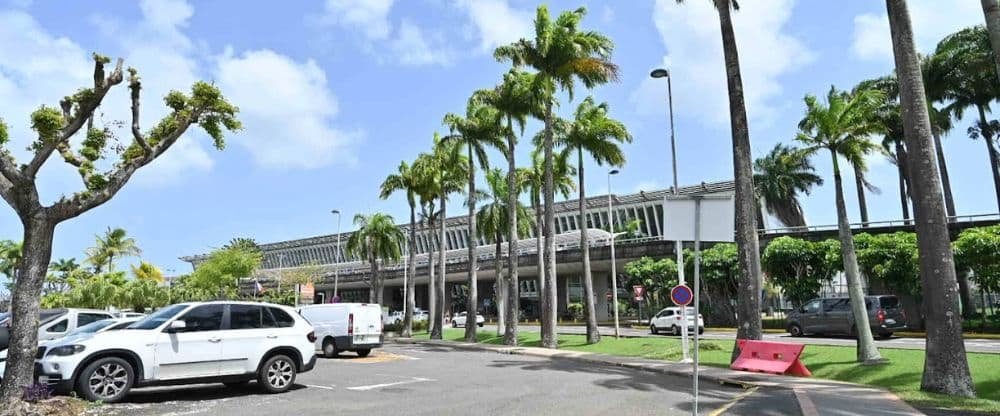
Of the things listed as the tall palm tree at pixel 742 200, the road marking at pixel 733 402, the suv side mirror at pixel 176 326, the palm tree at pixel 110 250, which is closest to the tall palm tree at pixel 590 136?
the tall palm tree at pixel 742 200

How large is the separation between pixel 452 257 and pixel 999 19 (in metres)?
65.5

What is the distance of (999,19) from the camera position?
11.7 meters

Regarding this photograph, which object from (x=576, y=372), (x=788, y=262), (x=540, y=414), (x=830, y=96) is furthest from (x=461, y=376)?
(x=788, y=262)

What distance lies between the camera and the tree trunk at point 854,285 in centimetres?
1645

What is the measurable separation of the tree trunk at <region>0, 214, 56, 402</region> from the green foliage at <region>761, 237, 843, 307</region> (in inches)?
1399

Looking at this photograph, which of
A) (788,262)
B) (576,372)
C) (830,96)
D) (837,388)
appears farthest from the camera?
(788,262)

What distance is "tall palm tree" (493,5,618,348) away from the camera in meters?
27.0

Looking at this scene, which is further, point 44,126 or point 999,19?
point 999,19

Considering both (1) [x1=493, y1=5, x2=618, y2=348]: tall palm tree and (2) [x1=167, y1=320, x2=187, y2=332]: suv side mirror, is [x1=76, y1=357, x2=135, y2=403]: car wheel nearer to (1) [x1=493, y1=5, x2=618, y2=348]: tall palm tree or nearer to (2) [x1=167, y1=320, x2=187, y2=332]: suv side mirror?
(2) [x1=167, y1=320, x2=187, y2=332]: suv side mirror

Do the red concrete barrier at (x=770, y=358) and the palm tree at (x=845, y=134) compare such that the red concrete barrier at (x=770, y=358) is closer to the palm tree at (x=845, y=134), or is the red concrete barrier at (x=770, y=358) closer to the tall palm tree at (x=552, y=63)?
the palm tree at (x=845, y=134)

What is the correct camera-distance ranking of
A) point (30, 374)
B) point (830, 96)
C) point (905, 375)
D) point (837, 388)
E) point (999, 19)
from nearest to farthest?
point (30, 374) < point (999, 19) < point (837, 388) < point (905, 375) < point (830, 96)

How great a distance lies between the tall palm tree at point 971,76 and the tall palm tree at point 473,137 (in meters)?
27.2

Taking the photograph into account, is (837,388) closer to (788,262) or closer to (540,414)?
(540,414)

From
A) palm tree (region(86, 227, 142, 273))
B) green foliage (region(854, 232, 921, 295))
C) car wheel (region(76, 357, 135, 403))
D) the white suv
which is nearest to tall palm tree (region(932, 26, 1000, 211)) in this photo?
green foliage (region(854, 232, 921, 295))
